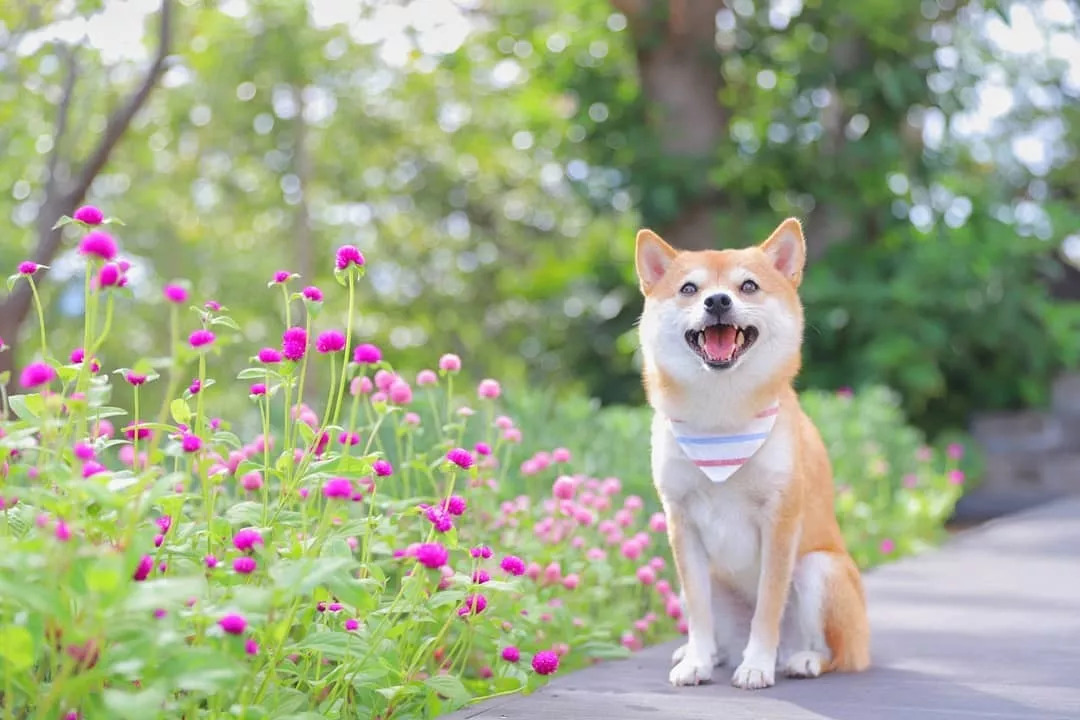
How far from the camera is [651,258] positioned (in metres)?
3.75

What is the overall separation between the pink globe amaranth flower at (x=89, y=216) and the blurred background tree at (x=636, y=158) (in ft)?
19.3

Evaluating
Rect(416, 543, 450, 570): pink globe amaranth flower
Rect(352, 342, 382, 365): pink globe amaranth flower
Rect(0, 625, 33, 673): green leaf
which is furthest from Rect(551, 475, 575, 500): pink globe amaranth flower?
Rect(0, 625, 33, 673): green leaf

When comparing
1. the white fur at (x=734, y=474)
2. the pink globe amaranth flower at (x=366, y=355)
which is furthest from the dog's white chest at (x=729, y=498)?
the pink globe amaranth flower at (x=366, y=355)

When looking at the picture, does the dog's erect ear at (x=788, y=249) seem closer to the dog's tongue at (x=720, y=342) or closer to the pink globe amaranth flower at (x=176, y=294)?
the dog's tongue at (x=720, y=342)

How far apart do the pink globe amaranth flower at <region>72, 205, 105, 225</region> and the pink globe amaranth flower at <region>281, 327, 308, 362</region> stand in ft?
1.53

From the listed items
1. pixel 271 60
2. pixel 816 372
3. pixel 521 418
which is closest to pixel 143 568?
pixel 521 418

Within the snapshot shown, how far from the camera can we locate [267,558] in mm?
2568

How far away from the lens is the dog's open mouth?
3.44m

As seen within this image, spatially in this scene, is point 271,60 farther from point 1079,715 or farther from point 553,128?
point 1079,715

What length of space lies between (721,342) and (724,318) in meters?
0.10

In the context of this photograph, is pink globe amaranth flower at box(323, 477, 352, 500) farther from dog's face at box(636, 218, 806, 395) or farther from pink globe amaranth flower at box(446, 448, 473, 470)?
dog's face at box(636, 218, 806, 395)

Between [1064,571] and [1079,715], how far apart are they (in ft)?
10.6

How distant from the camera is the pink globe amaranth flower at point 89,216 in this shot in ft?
8.36

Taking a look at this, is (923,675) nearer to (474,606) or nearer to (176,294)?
(474,606)
